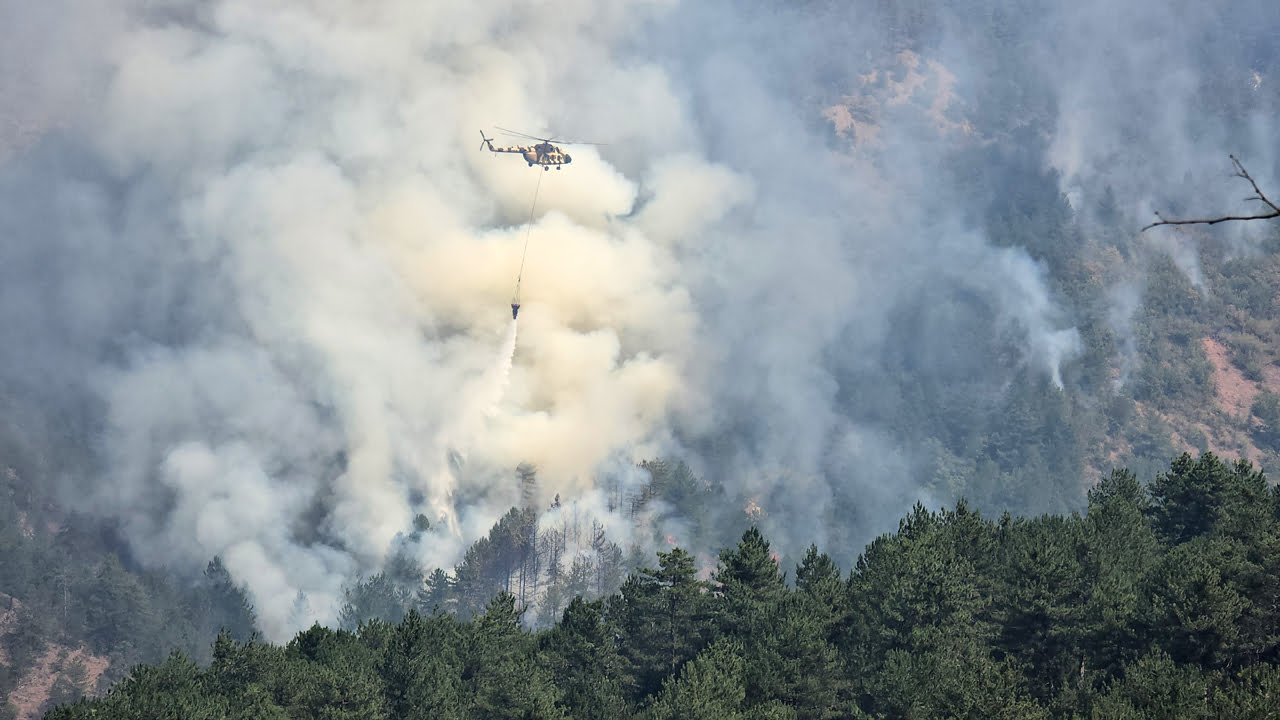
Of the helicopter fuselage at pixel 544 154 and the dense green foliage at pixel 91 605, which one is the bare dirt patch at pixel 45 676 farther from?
the helicopter fuselage at pixel 544 154

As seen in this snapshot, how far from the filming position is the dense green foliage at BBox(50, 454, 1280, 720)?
5822 cm

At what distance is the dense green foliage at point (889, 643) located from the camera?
191 ft

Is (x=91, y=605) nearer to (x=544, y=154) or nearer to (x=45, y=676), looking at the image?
(x=45, y=676)

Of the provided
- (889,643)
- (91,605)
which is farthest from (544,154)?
(889,643)

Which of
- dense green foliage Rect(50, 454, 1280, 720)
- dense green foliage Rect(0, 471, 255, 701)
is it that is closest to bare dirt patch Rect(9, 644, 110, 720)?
dense green foliage Rect(0, 471, 255, 701)

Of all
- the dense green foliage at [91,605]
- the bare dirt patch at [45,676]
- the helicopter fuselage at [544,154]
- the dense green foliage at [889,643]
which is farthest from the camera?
the helicopter fuselage at [544,154]

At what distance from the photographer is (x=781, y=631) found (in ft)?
236

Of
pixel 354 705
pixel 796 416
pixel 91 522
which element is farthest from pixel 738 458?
pixel 354 705

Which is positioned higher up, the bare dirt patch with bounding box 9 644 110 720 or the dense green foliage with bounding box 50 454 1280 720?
the bare dirt patch with bounding box 9 644 110 720

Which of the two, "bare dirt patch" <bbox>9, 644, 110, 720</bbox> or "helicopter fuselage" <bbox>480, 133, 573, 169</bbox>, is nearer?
"bare dirt patch" <bbox>9, 644, 110, 720</bbox>

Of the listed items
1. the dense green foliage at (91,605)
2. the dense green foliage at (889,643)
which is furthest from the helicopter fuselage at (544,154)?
the dense green foliage at (889,643)

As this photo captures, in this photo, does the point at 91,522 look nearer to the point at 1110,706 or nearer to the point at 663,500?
the point at 663,500

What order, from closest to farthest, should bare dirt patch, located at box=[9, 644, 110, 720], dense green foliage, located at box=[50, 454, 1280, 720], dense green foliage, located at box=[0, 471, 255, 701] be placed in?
dense green foliage, located at box=[50, 454, 1280, 720], bare dirt patch, located at box=[9, 644, 110, 720], dense green foliage, located at box=[0, 471, 255, 701]

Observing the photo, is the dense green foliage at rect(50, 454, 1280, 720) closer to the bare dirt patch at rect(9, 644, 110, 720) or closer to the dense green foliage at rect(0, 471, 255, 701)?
the bare dirt patch at rect(9, 644, 110, 720)
